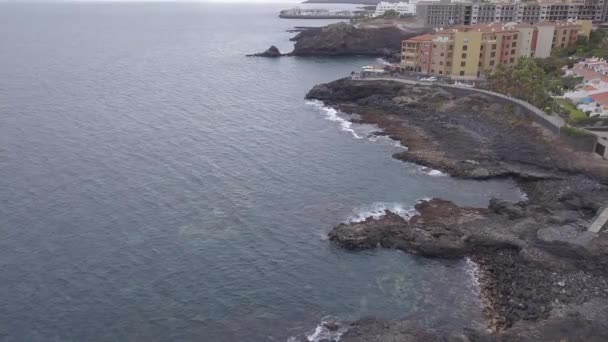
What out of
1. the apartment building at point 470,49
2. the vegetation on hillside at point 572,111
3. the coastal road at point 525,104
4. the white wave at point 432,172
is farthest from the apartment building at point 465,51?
the white wave at point 432,172

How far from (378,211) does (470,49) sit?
7727 cm

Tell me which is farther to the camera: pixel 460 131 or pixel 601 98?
pixel 460 131

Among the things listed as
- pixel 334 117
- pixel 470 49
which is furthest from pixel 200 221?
pixel 470 49

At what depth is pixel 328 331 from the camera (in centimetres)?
4388

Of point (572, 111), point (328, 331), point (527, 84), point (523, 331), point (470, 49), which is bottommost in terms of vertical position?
point (328, 331)

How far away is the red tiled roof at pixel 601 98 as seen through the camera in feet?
300

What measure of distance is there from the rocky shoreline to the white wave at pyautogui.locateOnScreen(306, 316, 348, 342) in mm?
953

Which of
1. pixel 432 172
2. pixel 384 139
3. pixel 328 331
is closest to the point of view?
pixel 328 331

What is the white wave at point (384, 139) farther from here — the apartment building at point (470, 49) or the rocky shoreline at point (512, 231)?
the apartment building at point (470, 49)

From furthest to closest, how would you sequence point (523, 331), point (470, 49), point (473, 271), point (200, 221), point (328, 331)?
point (470, 49) → point (200, 221) → point (473, 271) → point (328, 331) → point (523, 331)

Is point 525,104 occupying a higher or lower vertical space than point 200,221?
higher

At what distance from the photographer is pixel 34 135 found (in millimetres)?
92688

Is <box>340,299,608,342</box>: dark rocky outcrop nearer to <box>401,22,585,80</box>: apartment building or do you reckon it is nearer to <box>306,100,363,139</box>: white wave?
<box>306,100,363,139</box>: white wave

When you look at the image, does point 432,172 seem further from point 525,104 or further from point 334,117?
point 334,117
